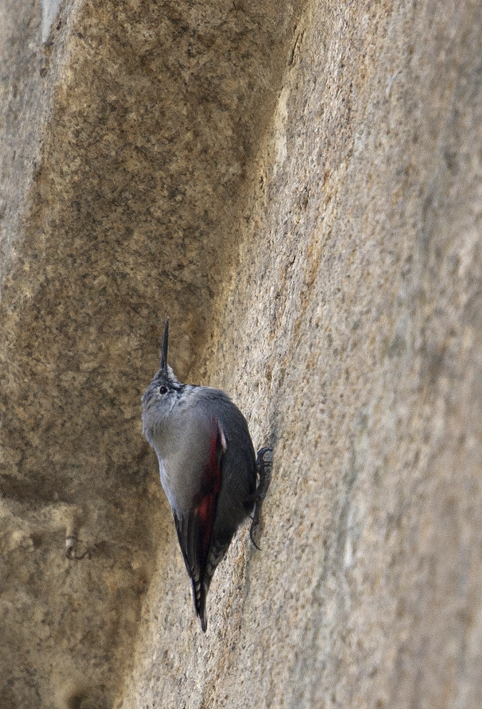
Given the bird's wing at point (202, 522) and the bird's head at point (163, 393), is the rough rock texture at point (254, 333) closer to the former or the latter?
the bird's wing at point (202, 522)

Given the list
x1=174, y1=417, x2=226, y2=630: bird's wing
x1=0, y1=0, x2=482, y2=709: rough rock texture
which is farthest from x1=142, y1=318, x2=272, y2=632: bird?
x1=0, y1=0, x2=482, y2=709: rough rock texture

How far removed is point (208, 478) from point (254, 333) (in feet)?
2.13

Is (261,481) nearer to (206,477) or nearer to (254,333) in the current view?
(206,477)

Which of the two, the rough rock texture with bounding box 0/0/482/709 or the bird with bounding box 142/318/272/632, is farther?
the bird with bounding box 142/318/272/632

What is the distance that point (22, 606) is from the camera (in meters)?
4.11

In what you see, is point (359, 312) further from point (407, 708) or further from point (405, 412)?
point (407, 708)

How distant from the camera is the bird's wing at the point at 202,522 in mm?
2809

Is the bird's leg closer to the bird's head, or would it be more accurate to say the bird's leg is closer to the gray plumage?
the gray plumage

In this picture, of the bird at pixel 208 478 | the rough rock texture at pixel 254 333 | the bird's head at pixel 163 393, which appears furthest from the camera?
the bird's head at pixel 163 393

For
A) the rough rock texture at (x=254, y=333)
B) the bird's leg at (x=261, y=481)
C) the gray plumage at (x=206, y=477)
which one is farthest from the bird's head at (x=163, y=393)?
the bird's leg at (x=261, y=481)

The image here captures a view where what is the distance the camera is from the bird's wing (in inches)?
111

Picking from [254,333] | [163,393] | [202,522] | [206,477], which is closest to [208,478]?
[206,477]

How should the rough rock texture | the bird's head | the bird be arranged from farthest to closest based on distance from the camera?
the bird's head < the bird < the rough rock texture

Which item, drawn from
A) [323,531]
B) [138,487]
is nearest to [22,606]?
[138,487]
